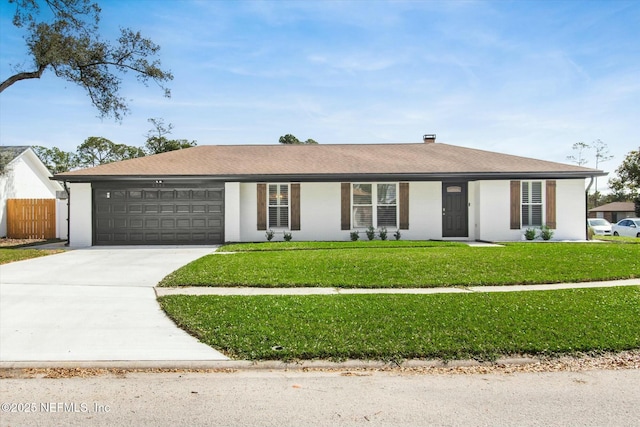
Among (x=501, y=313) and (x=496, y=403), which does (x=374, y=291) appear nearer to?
(x=501, y=313)

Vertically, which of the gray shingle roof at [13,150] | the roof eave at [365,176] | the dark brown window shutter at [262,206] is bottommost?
the dark brown window shutter at [262,206]

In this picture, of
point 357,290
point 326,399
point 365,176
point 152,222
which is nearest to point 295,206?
point 365,176

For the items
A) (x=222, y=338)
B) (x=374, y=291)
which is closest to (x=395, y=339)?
(x=222, y=338)

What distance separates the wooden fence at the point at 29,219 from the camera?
1972 cm

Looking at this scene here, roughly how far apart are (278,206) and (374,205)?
11.9ft

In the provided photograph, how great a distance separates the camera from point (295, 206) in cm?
1633

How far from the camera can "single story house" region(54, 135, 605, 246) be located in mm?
15859

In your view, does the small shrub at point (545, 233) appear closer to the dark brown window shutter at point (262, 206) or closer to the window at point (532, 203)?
the window at point (532, 203)

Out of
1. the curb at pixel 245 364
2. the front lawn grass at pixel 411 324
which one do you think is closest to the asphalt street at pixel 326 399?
the curb at pixel 245 364

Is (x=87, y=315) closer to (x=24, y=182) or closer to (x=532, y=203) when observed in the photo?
(x=532, y=203)

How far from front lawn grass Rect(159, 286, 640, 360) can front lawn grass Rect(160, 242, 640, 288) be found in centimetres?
122

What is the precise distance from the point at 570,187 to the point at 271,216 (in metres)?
11.2

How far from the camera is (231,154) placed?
19.2 meters

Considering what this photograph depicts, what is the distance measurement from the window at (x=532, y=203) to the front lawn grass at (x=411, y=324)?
920cm
